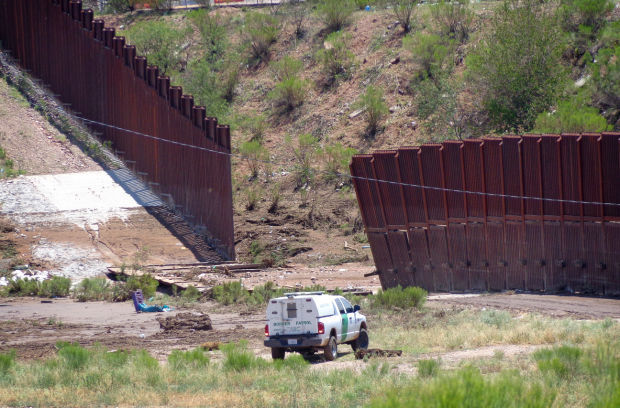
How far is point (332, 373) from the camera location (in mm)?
Answer: 13734

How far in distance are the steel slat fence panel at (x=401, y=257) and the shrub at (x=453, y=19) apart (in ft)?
80.6

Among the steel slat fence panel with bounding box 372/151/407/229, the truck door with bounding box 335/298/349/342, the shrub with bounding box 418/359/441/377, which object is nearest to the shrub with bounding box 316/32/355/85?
the steel slat fence panel with bounding box 372/151/407/229

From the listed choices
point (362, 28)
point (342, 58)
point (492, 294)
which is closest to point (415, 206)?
point (492, 294)

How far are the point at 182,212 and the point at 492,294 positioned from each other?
1836 centimetres

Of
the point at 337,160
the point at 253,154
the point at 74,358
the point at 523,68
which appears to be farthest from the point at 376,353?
the point at 253,154

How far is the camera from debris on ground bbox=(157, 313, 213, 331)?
72.1ft

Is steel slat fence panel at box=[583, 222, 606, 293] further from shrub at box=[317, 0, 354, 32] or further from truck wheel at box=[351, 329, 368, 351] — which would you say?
shrub at box=[317, 0, 354, 32]

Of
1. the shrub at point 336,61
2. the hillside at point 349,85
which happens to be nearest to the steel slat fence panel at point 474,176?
the hillside at point 349,85

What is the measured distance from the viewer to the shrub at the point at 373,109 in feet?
150

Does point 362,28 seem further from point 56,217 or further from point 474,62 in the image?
point 56,217

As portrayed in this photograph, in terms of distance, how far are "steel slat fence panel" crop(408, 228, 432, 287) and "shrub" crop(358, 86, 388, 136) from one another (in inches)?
→ 712

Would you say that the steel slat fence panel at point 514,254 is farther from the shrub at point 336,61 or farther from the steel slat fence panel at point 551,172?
the shrub at point 336,61

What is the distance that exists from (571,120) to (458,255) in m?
11.3

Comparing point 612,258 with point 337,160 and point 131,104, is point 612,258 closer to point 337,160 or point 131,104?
point 337,160
